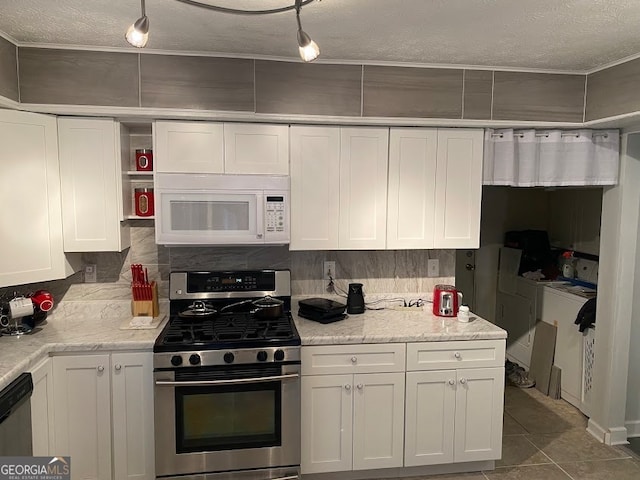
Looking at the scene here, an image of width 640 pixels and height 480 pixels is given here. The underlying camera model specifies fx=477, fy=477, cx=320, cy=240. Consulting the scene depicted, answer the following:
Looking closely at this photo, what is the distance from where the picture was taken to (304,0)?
6.17 feet

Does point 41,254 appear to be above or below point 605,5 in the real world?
below

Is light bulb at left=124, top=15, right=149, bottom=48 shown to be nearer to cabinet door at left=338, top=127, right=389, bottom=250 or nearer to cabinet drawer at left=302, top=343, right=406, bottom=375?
cabinet door at left=338, top=127, right=389, bottom=250

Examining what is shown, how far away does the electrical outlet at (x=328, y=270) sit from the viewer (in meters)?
3.27

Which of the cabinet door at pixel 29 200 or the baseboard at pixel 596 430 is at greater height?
the cabinet door at pixel 29 200

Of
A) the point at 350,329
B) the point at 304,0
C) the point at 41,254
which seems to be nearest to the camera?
the point at 304,0

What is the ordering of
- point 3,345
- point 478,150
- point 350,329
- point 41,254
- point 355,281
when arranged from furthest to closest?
1. point 355,281
2. point 478,150
3. point 350,329
4. point 41,254
5. point 3,345

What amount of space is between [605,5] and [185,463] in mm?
2915

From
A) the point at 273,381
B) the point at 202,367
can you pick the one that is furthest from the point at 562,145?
the point at 202,367

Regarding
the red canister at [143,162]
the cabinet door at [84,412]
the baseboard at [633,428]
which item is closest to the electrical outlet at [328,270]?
the red canister at [143,162]

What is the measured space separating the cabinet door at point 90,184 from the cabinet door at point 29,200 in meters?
0.05

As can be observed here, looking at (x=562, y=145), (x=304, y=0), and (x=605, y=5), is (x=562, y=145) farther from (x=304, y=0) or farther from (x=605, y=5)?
(x=304, y=0)

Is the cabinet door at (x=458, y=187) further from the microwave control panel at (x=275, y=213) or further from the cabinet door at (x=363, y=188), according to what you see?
the microwave control panel at (x=275, y=213)

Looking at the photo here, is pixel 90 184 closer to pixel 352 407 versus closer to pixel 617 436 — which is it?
pixel 352 407

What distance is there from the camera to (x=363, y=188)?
294cm
